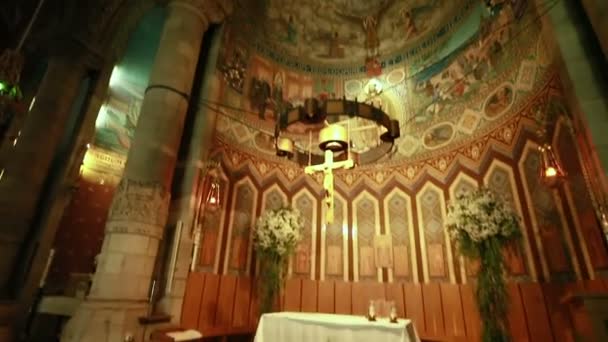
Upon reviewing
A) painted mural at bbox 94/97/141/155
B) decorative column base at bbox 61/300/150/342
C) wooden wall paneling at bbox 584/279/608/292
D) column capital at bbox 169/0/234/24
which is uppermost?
column capital at bbox 169/0/234/24

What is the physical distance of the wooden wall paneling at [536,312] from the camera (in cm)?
531

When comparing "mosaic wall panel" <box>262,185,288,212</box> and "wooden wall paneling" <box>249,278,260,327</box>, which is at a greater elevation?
"mosaic wall panel" <box>262,185,288,212</box>

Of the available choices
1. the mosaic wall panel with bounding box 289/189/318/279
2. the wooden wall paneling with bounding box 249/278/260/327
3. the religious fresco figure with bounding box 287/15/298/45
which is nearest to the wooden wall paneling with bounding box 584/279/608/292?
the mosaic wall panel with bounding box 289/189/318/279

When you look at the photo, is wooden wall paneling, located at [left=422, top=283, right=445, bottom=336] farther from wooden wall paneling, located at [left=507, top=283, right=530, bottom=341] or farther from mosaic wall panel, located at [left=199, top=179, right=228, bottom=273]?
mosaic wall panel, located at [left=199, top=179, right=228, bottom=273]

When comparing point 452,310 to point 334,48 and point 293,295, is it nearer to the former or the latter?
point 293,295

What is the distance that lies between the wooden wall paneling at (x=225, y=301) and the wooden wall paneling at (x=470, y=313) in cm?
504

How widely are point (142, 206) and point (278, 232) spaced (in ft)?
9.67

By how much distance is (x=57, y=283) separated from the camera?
7.77 metres

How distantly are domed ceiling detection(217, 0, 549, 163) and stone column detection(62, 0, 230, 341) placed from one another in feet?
4.87

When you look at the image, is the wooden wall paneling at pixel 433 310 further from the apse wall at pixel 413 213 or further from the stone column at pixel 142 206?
the stone column at pixel 142 206

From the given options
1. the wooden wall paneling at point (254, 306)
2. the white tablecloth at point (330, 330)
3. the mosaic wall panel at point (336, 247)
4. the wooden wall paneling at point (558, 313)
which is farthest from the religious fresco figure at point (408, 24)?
the wooden wall paneling at point (254, 306)

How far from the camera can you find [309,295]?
7.79 m

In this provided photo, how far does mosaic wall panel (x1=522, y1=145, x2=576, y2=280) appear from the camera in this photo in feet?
16.9

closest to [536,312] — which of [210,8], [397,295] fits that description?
[397,295]
